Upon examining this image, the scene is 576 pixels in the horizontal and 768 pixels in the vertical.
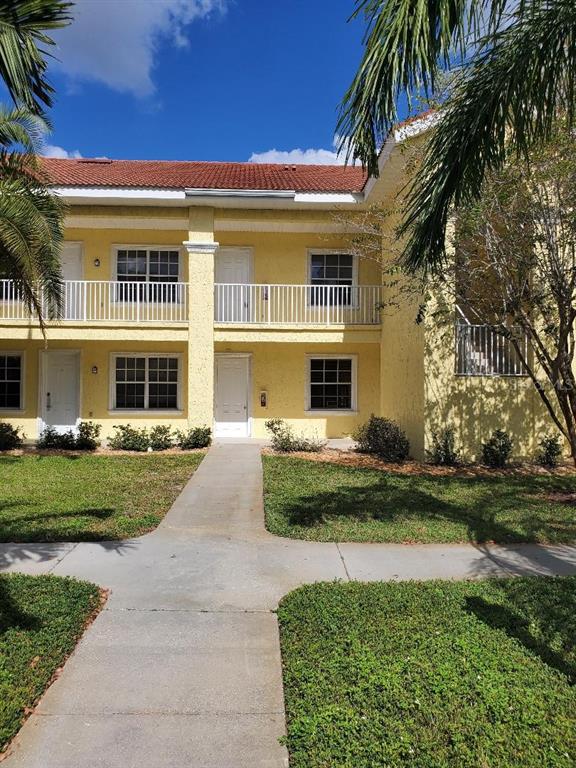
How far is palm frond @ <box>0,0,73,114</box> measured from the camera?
4031 mm

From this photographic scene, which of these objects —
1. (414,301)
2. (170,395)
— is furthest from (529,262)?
(170,395)

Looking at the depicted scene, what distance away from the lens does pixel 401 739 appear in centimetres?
287

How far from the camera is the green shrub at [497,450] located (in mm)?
11789

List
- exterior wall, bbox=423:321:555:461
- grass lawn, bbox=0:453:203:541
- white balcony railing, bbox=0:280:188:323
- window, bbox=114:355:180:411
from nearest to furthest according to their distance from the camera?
grass lawn, bbox=0:453:203:541 → exterior wall, bbox=423:321:555:461 → white balcony railing, bbox=0:280:188:323 → window, bbox=114:355:180:411

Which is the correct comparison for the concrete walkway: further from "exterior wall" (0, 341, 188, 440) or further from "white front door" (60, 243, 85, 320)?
"white front door" (60, 243, 85, 320)

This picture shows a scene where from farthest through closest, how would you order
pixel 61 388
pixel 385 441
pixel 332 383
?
pixel 332 383 → pixel 61 388 → pixel 385 441

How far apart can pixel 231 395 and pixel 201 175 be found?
6410 millimetres

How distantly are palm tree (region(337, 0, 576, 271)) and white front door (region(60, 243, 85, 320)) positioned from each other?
11.3 m

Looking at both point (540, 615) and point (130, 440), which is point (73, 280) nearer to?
point (130, 440)

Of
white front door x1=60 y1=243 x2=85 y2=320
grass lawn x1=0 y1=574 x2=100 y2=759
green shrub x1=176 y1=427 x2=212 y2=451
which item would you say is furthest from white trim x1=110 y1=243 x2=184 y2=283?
grass lawn x1=0 y1=574 x2=100 y2=759

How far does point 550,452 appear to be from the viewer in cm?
1202

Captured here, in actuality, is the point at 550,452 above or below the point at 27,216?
below

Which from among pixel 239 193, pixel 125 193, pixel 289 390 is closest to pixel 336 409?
pixel 289 390

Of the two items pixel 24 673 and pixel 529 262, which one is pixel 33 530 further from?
pixel 529 262
